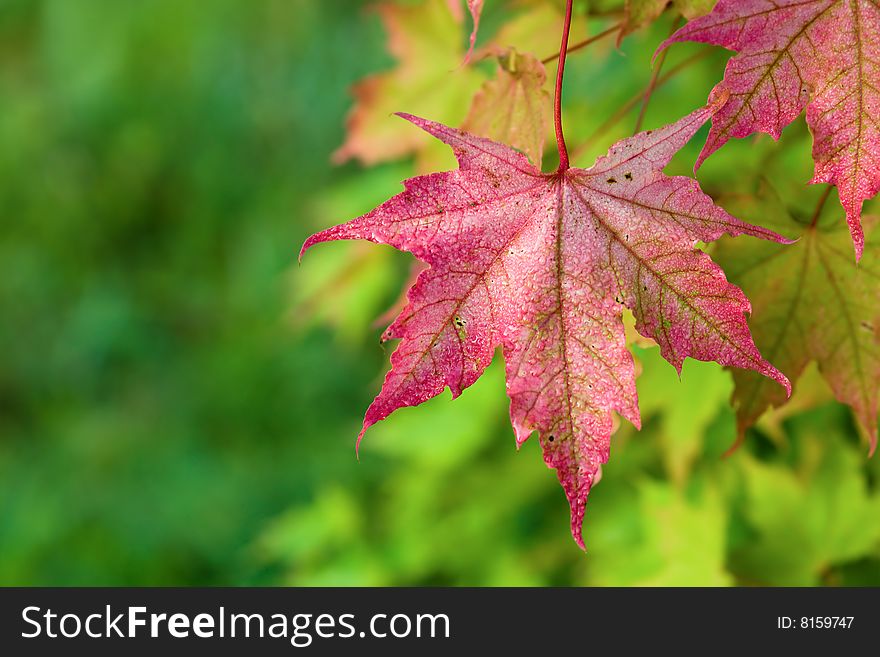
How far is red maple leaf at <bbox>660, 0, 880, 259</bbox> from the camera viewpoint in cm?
65

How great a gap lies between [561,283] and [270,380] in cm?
293

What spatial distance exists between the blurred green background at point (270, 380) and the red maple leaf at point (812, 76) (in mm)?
363

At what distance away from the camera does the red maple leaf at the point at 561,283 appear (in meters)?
0.65

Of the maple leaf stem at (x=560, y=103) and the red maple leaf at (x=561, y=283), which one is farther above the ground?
the maple leaf stem at (x=560, y=103)

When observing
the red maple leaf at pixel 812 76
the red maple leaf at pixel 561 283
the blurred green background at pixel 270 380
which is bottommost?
the red maple leaf at pixel 561 283

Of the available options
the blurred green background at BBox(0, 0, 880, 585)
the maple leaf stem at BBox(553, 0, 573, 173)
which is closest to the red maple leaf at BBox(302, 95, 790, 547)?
the maple leaf stem at BBox(553, 0, 573, 173)

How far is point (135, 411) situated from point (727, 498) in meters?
2.83

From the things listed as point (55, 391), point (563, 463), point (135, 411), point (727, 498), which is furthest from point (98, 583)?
point (563, 463)

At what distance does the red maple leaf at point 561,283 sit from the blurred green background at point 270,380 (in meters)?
0.36

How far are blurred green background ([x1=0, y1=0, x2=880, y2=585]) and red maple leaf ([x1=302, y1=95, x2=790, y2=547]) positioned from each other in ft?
1.18

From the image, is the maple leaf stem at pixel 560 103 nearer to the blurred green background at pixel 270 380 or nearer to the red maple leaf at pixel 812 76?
the red maple leaf at pixel 812 76

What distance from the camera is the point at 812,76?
2.22ft

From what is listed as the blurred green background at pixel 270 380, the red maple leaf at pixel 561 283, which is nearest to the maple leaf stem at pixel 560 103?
the red maple leaf at pixel 561 283

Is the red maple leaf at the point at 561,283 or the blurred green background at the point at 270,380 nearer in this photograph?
the red maple leaf at the point at 561,283
